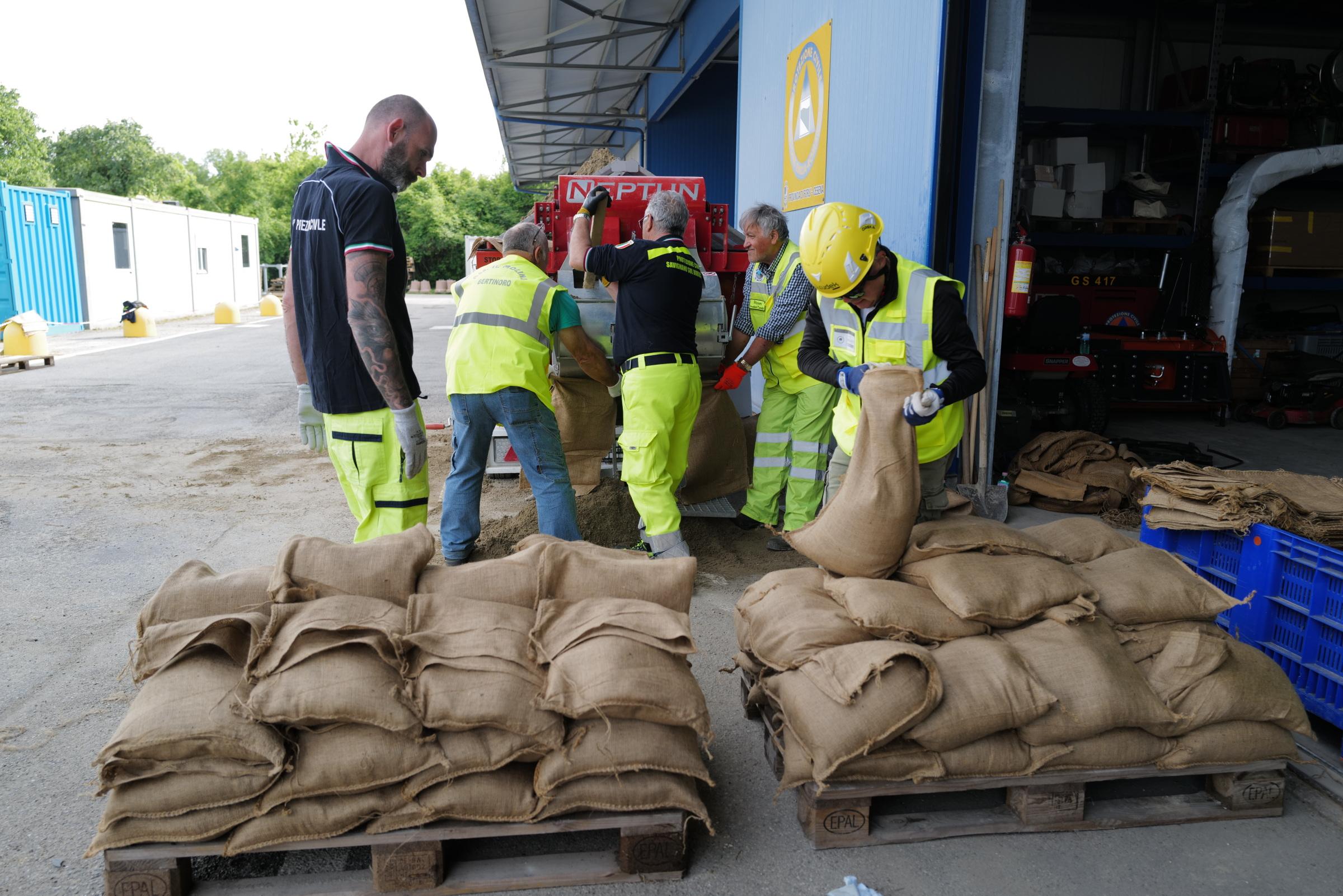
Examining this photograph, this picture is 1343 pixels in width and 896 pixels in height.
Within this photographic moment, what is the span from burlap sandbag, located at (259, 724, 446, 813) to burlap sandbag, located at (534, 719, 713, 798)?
29 centimetres

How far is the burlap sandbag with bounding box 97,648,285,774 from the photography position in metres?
2.31

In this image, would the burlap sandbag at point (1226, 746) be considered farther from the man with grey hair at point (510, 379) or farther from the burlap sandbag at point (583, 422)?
the burlap sandbag at point (583, 422)

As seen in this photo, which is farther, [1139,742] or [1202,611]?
[1202,611]

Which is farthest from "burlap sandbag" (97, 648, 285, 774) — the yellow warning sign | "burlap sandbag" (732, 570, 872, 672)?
the yellow warning sign

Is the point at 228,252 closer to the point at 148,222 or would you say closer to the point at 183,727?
the point at 148,222

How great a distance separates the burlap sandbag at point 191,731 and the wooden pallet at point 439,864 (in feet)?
0.79

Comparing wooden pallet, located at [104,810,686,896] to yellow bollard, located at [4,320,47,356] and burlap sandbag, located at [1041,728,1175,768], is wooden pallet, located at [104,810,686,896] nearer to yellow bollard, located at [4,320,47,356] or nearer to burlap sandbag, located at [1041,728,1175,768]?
burlap sandbag, located at [1041,728,1175,768]

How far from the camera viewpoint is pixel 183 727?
7.63ft

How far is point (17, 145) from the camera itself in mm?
37625

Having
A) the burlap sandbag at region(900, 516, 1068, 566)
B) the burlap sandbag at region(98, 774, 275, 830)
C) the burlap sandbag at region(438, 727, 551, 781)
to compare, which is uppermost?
the burlap sandbag at region(900, 516, 1068, 566)

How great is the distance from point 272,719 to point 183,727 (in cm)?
21

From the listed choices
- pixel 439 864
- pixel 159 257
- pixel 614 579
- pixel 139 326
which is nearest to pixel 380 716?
pixel 439 864

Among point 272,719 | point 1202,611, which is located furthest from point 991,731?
point 272,719

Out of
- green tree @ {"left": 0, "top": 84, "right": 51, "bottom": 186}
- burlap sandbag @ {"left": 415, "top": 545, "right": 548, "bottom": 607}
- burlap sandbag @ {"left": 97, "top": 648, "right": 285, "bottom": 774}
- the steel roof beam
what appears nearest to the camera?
burlap sandbag @ {"left": 97, "top": 648, "right": 285, "bottom": 774}
